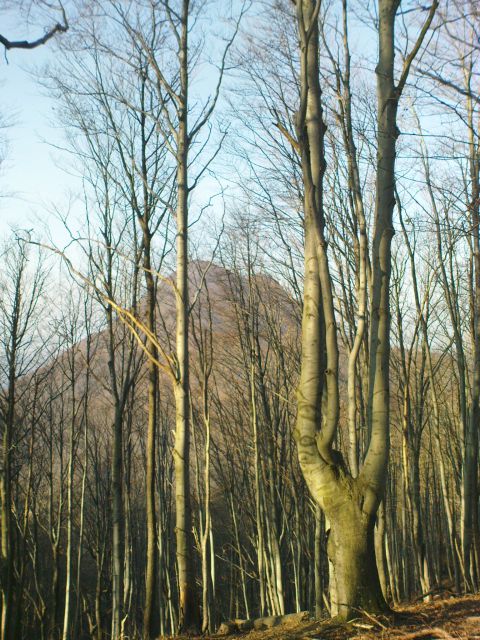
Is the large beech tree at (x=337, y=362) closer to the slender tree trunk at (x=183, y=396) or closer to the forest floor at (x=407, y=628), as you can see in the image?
the forest floor at (x=407, y=628)

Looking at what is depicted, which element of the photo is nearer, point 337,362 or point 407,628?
point 407,628

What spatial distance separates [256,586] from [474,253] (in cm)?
1488

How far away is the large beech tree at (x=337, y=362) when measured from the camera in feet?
13.6

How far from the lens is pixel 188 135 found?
7.01 metres

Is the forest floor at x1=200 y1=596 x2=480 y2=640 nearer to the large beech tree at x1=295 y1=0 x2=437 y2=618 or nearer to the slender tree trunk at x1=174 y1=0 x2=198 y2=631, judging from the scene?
Result: the large beech tree at x1=295 y1=0 x2=437 y2=618

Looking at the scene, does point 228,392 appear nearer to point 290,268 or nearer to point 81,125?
point 290,268

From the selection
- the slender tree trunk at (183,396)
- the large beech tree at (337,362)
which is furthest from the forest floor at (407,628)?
the slender tree trunk at (183,396)

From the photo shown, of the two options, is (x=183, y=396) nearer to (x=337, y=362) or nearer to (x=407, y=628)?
(x=337, y=362)

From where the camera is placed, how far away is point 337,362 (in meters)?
4.69

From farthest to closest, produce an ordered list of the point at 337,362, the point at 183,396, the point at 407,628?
the point at 183,396
the point at 337,362
the point at 407,628

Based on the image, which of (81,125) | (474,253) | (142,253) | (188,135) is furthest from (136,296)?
(474,253)

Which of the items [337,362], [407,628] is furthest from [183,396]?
[407,628]

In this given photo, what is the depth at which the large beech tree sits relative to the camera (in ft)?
13.6

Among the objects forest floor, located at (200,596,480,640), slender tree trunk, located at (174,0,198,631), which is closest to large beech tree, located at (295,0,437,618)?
forest floor, located at (200,596,480,640)
